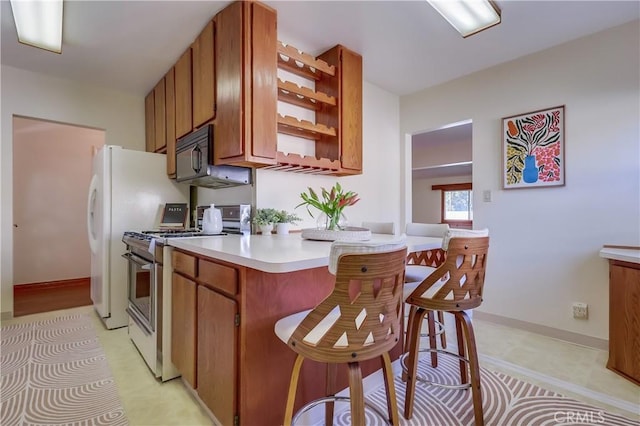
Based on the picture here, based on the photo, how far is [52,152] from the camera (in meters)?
4.27

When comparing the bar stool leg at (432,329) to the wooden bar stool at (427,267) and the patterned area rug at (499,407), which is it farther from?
the patterned area rug at (499,407)

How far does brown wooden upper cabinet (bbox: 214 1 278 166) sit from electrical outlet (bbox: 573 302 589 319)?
104 inches

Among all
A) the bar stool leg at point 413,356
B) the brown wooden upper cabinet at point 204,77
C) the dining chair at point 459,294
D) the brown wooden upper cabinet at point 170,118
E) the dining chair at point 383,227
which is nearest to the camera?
the dining chair at point 459,294

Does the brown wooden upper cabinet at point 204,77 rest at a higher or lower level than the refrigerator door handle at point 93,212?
higher

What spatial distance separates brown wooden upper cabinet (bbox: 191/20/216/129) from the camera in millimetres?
2211

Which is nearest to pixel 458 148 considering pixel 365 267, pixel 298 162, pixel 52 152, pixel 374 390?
pixel 298 162

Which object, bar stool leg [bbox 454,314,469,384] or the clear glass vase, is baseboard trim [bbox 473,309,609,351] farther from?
the clear glass vase

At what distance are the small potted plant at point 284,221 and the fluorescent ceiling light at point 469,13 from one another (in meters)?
1.71

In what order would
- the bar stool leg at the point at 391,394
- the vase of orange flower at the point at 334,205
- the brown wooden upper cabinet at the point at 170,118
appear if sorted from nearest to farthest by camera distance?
the bar stool leg at the point at 391,394, the vase of orange flower at the point at 334,205, the brown wooden upper cabinet at the point at 170,118

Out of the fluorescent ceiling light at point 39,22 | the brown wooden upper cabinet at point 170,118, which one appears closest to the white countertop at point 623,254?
the brown wooden upper cabinet at point 170,118

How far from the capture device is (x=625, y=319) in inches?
75.3

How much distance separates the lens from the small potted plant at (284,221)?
2.27 metres

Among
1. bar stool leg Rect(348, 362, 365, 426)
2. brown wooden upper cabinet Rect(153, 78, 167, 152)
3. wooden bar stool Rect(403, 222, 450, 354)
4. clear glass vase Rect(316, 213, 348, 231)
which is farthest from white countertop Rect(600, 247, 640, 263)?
brown wooden upper cabinet Rect(153, 78, 167, 152)
